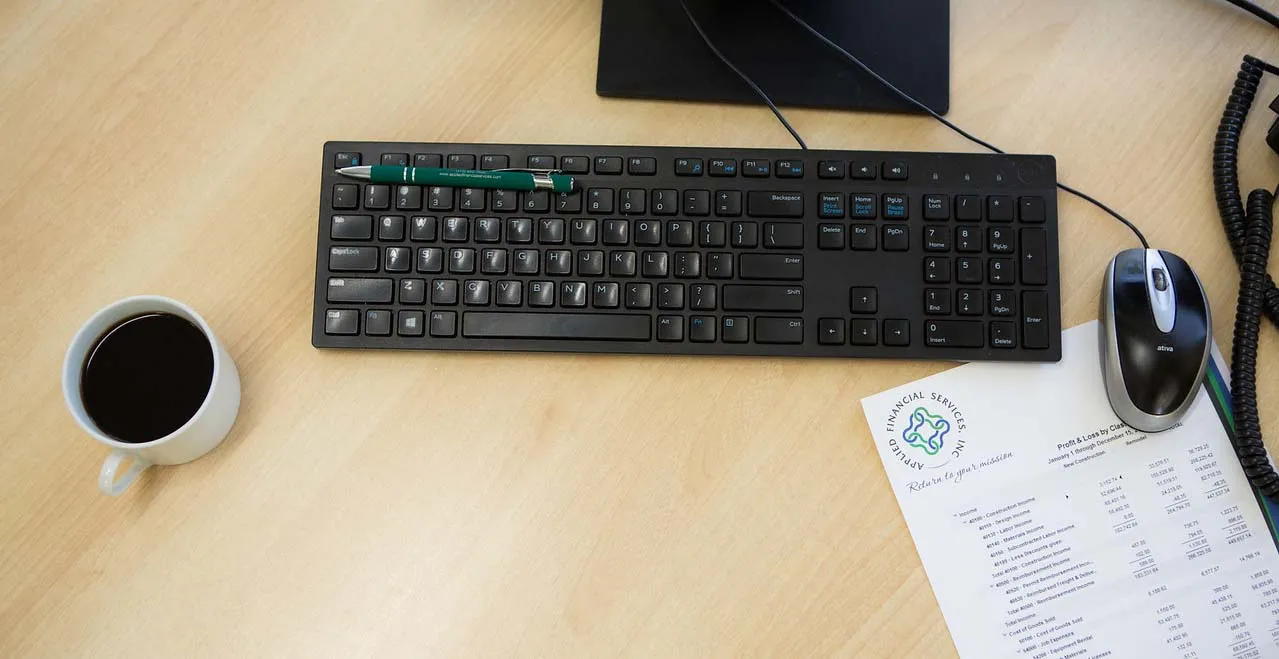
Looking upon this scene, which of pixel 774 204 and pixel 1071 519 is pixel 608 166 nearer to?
pixel 774 204

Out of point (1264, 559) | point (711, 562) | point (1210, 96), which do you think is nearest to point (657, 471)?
point (711, 562)

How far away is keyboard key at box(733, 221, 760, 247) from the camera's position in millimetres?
757

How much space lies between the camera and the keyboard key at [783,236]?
0.76m

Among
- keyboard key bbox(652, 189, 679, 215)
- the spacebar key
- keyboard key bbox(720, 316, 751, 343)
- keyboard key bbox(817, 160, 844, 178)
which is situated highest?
keyboard key bbox(817, 160, 844, 178)

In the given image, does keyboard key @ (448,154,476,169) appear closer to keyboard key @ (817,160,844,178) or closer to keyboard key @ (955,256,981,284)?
keyboard key @ (817,160,844,178)

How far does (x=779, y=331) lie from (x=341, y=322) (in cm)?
36

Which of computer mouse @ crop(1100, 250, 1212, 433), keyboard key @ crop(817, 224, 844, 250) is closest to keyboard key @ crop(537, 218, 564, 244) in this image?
keyboard key @ crop(817, 224, 844, 250)

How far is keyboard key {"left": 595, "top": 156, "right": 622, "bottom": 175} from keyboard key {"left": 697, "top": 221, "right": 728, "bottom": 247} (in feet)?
0.29

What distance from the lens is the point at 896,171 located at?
2.50 feet

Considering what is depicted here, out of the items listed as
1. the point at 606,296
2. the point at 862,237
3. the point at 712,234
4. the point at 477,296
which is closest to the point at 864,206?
the point at 862,237

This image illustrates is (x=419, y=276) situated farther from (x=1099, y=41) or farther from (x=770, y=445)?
(x=1099, y=41)

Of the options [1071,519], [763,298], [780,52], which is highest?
[780,52]

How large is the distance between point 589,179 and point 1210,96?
0.56m

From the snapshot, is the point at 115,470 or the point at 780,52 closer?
the point at 115,470
